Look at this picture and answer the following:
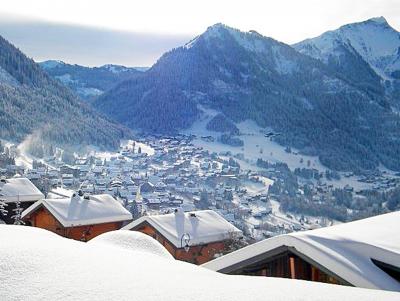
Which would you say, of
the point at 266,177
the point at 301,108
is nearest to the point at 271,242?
the point at 266,177

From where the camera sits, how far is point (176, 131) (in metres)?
166

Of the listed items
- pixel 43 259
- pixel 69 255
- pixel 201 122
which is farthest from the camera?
pixel 201 122

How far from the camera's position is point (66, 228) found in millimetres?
17344

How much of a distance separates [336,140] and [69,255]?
17091 centimetres

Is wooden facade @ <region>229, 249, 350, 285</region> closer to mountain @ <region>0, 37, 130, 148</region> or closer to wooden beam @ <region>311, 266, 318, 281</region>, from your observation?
wooden beam @ <region>311, 266, 318, 281</region>

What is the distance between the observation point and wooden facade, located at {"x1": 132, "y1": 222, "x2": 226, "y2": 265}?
16.1 m

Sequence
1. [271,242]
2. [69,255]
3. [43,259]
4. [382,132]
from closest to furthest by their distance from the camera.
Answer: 1. [43,259]
2. [69,255]
3. [271,242]
4. [382,132]

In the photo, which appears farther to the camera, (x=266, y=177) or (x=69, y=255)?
(x=266, y=177)

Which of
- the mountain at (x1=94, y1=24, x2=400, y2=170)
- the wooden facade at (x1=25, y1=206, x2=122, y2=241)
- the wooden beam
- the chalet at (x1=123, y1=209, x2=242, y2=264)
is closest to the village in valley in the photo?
the mountain at (x1=94, y1=24, x2=400, y2=170)

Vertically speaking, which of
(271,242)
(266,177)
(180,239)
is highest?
(271,242)

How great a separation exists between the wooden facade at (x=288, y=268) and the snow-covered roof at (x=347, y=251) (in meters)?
0.12

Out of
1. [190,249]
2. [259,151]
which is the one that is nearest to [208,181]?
[259,151]

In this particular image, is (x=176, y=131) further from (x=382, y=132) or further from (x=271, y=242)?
(x=271, y=242)

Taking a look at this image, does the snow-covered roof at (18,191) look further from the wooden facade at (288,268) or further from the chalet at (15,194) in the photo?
the wooden facade at (288,268)
